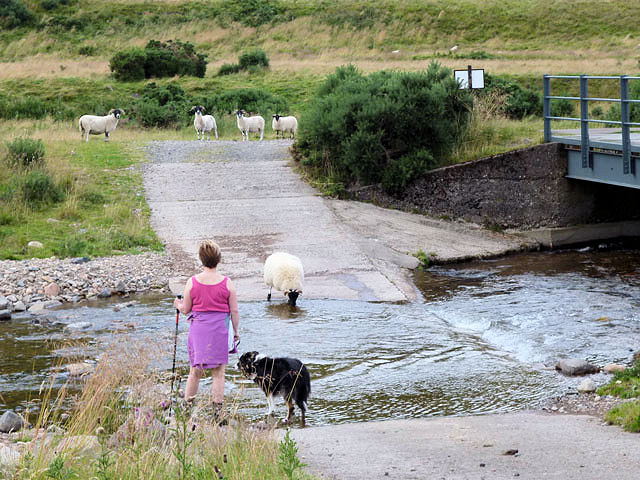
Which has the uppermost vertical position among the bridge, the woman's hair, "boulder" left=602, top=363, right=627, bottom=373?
the bridge

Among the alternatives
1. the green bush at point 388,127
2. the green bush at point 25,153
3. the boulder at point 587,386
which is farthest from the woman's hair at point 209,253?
the green bush at point 25,153

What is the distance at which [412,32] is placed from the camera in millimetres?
56812

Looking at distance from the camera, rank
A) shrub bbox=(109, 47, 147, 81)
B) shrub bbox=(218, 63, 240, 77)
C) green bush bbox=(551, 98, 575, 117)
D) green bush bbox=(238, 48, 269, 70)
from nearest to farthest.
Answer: green bush bbox=(551, 98, 575, 117)
shrub bbox=(109, 47, 147, 81)
green bush bbox=(238, 48, 269, 70)
shrub bbox=(218, 63, 240, 77)

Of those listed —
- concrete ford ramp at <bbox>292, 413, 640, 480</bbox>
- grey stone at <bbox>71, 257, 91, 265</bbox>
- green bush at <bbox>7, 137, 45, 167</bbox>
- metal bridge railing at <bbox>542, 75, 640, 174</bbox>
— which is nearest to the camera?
concrete ford ramp at <bbox>292, 413, 640, 480</bbox>

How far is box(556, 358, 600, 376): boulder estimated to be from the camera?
10.1 meters

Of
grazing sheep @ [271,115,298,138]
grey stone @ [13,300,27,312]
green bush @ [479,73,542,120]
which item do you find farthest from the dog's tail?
green bush @ [479,73,542,120]

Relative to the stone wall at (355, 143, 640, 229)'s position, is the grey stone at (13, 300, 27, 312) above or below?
below

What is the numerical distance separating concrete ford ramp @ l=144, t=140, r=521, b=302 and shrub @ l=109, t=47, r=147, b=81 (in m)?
20.8

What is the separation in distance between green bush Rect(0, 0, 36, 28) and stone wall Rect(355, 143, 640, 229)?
5022cm

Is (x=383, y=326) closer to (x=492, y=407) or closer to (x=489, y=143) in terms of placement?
(x=492, y=407)

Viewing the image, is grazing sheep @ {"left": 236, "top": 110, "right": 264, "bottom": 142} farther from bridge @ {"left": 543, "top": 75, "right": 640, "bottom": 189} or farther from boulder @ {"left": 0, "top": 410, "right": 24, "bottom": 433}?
boulder @ {"left": 0, "top": 410, "right": 24, "bottom": 433}

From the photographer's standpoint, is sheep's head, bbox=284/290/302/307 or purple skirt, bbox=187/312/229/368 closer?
purple skirt, bbox=187/312/229/368

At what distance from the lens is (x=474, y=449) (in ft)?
22.5

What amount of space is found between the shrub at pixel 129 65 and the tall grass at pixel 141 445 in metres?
38.0
